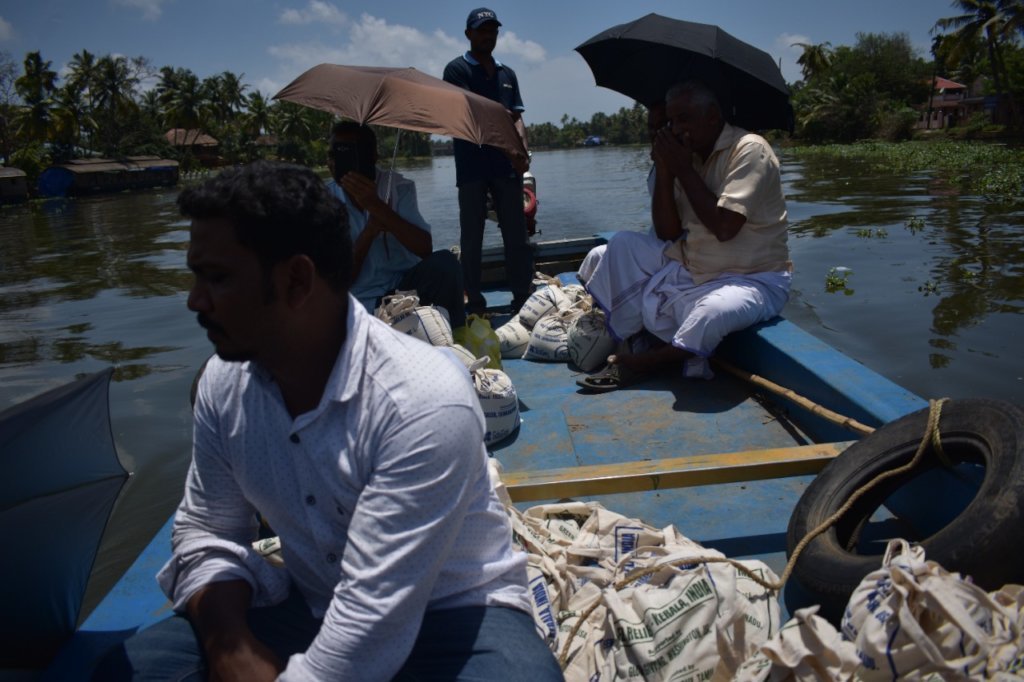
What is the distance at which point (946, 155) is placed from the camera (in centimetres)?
2809

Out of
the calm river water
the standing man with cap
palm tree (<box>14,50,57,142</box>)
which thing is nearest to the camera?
the standing man with cap

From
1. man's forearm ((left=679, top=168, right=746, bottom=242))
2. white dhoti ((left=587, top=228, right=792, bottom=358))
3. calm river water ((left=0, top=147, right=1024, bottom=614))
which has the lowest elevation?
calm river water ((left=0, top=147, right=1024, bottom=614))

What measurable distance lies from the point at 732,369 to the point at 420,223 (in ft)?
6.20

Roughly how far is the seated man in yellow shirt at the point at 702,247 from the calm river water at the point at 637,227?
285 cm

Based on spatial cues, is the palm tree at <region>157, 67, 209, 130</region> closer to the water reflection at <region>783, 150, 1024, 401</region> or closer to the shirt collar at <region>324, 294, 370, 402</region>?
the water reflection at <region>783, 150, 1024, 401</region>

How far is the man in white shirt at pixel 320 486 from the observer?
1.30 metres

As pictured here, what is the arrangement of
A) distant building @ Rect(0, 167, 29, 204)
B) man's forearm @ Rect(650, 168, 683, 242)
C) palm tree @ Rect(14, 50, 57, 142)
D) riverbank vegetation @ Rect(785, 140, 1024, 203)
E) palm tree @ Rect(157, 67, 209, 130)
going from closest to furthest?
man's forearm @ Rect(650, 168, 683, 242) → riverbank vegetation @ Rect(785, 140, 1024, 203) → distant building @ Rect(0, 167, 29, 204) → palm tree @ Rect(14, 50, 57, 142) → palm tree @ Rect(157, 67, 209, 130)

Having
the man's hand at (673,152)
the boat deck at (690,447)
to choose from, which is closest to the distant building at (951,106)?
the man's hand at (673,152)

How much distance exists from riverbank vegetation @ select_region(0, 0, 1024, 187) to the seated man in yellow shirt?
1108 inches

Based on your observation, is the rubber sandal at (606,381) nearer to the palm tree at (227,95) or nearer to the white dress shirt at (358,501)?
the white dress shirt at (358,501)

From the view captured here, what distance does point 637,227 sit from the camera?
14086 mm

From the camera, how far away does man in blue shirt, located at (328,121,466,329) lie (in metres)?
3.92

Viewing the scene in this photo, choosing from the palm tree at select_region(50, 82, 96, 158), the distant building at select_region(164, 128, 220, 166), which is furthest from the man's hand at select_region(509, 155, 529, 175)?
the distant building at select_region(164, 128, 220, 166)

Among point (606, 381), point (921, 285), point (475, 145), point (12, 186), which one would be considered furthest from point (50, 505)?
point (12, 186)
